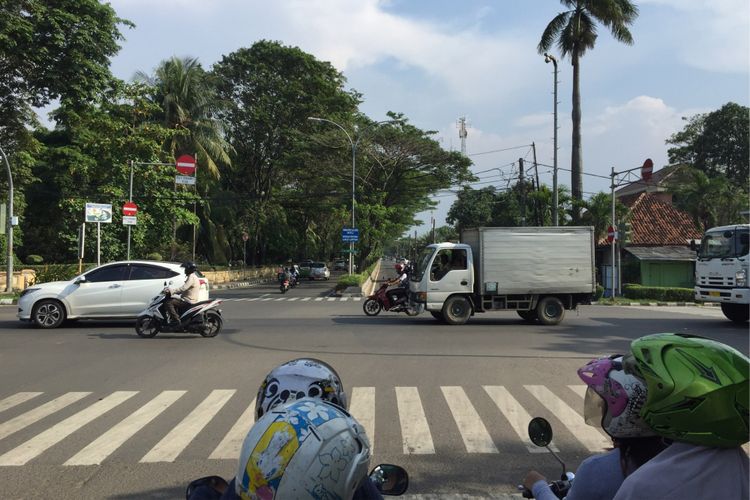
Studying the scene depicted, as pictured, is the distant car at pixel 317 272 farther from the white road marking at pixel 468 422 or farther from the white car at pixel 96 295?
the white road marking at pixel 468 422

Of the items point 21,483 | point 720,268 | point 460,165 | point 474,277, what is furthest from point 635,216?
point 21,483

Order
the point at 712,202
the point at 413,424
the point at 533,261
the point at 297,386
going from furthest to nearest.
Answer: the point at 712,202 < the point at 533,261 < the point at 413,424 < the point at 297,386

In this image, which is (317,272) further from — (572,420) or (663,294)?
(572,420)

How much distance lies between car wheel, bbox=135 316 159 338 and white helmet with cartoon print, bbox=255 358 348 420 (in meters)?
10.5

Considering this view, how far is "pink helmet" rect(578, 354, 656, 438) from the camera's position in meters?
2.05

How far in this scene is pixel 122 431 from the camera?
5.63 meters

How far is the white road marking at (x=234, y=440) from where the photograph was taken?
4922 millimetres

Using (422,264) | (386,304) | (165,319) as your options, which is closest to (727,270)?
(422,264)

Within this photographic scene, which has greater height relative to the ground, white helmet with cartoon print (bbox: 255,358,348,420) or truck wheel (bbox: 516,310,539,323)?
white helmet with cartoon print (bbox: 255,358,348,420)

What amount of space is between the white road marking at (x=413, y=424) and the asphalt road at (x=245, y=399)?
0.02m

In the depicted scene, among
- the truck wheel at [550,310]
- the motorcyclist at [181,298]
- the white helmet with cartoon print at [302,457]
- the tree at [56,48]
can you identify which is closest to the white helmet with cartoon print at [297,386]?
the white helmet with cartoon print at [302,457]

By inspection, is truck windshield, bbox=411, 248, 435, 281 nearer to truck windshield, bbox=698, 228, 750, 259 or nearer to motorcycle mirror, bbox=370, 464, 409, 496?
truck windshield, bbox=698, 228, 750, 259

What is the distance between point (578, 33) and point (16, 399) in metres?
31.0

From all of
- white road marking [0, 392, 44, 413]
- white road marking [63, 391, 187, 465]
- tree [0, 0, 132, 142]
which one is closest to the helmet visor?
white road marking [63, 391, 187, 465]
